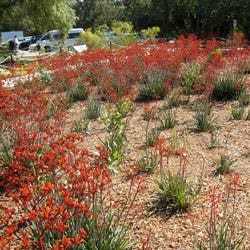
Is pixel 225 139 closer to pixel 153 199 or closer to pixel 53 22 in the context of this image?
pixel 153 199

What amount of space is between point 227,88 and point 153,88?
158 centimetres

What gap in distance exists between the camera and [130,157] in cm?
596

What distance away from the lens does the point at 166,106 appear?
8594mm

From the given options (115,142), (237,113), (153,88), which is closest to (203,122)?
(237,113)

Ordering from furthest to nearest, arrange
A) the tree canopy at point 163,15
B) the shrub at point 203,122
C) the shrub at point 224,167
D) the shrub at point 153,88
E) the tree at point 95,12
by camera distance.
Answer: the tree at point 95,12 → the tree canopy at point 163,15 → the shrub at point 153,88 → the shrub at point 203,122 → the shrub at point 224,167

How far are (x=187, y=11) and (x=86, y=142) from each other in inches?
1318

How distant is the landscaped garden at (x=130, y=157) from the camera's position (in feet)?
10.5

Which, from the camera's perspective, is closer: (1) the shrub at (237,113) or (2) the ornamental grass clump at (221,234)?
(2) the ornamental grass clump at (221,234)

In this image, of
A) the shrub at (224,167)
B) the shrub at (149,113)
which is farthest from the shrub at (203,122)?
the shrub at (224,167)

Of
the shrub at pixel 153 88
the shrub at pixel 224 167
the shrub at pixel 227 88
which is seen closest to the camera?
the shrub at pixel 224 167

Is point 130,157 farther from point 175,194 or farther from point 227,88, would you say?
point 227,88

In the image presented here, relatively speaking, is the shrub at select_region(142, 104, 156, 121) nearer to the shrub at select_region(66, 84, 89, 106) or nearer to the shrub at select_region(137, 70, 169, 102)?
the shrub at select_region(137, 70, 169, 102)

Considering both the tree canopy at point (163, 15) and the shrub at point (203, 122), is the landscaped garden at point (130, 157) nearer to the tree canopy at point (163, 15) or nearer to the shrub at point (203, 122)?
the shrub at point (203, 122)

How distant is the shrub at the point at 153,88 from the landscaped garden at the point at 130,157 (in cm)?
2
